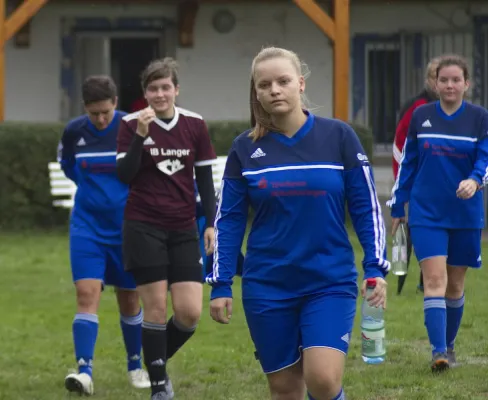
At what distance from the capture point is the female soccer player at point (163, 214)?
7.32 m

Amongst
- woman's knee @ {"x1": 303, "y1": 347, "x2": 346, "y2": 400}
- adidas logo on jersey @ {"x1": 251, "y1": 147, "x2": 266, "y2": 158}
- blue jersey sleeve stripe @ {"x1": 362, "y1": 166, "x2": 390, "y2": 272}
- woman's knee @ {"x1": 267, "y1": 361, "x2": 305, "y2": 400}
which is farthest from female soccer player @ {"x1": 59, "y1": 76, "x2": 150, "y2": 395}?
woman's knee @ {"x1": 303, "y1": 347, "x2": 346, "y2": 400}

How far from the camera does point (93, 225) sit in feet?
25.9

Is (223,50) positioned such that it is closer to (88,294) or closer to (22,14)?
(22,14)

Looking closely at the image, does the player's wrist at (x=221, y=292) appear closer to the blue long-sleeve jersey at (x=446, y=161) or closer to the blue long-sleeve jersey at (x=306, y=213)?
the blue long-sleeve jersey at (x=306, y=213)

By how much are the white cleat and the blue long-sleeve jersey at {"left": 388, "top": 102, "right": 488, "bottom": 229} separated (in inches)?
72.2

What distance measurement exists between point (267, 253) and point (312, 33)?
47.1 feet

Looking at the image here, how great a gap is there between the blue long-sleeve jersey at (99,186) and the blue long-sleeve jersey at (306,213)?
101 inches

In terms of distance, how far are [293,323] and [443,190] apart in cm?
297

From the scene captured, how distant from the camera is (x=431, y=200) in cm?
811

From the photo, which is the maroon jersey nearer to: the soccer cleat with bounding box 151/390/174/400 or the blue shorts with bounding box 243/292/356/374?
the soccer cleat with bounding box 151/390/174/400

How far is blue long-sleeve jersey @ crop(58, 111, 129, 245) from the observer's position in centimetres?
786

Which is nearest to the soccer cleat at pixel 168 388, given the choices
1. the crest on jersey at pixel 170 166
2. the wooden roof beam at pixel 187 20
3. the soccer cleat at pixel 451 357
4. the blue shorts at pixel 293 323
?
the crest on jersey at pixel 170 166

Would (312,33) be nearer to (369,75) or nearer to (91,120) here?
(369,75)

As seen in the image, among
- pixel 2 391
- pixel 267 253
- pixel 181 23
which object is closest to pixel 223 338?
pixel 2 391
